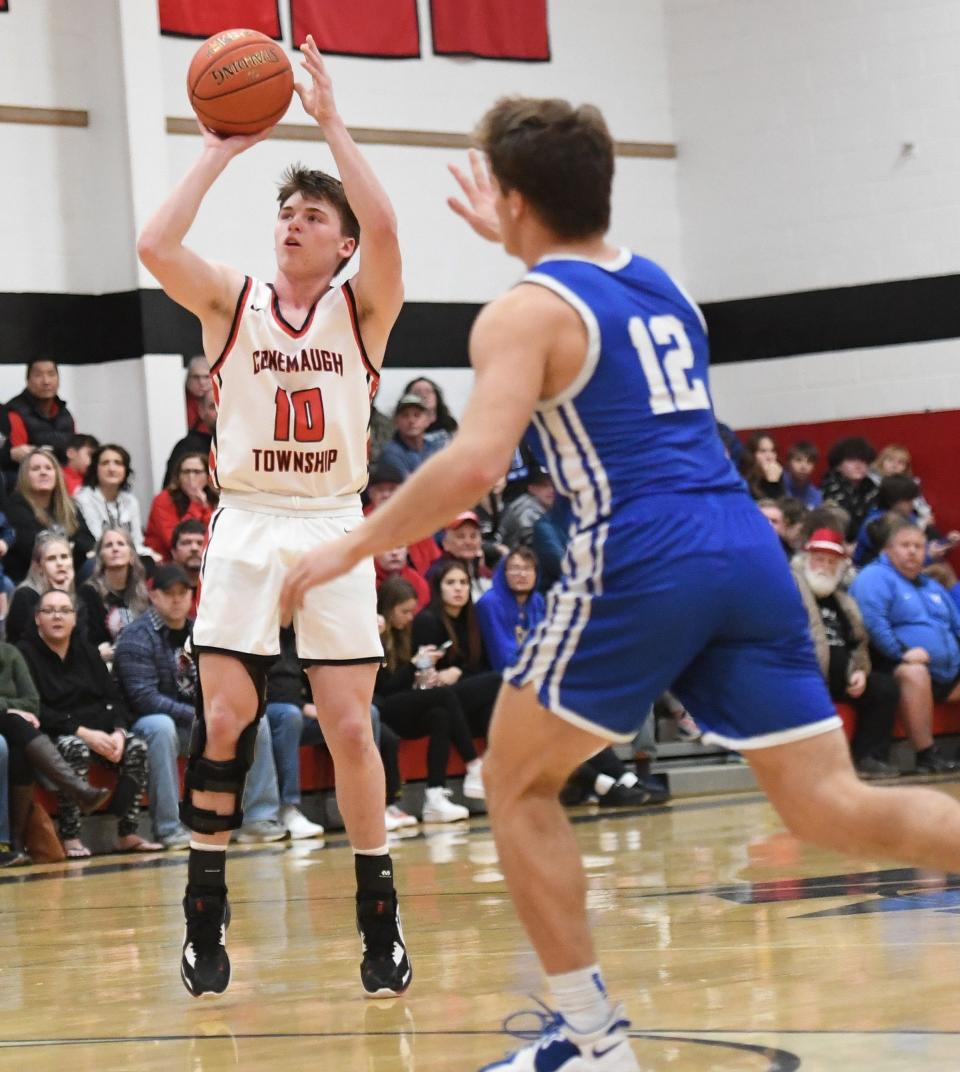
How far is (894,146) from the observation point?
15086 millimetres

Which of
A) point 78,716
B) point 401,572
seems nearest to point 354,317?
point 78,716

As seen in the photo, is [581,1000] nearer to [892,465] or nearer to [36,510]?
[36,510]

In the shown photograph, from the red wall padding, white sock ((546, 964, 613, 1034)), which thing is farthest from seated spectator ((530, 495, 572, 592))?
white sock ((546, 964, 613, 1034))

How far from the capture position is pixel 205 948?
470 cm

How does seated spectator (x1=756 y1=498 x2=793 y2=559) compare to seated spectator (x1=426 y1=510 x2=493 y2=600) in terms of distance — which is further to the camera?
seated spectator (x1=756 y1=498 x2=793 y2=559)

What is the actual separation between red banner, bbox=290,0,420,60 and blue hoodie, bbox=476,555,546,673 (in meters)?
5.37

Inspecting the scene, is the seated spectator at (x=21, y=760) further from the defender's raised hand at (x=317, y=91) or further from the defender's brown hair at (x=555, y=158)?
the defender's brown hair at (x=555, y=158)

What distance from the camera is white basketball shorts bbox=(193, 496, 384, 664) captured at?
15.5 ft

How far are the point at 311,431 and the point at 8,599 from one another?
20.0 feet

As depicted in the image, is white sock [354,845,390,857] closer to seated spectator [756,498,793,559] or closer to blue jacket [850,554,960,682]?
blue jacket [850,554,960,682]

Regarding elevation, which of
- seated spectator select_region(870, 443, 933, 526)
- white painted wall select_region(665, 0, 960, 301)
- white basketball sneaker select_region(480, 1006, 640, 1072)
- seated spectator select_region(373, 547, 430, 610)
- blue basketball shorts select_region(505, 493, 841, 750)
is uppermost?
white painted wall select_region(665, 0, 960, 301)

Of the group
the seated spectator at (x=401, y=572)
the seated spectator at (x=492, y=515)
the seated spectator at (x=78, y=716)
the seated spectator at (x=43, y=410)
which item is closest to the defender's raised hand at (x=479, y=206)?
the seated spectator at (x=78, y=716)

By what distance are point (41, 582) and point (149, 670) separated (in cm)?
75

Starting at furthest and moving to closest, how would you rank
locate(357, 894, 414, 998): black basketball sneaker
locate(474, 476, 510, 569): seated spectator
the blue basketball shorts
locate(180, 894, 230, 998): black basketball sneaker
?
locate(474, 476, 510, 569): seated spectator, locate(180, 894, 230, 998): black basketball sneaker, locate(357, 894, 414, 998): black basketball sneaker, the blue basketball shorts
